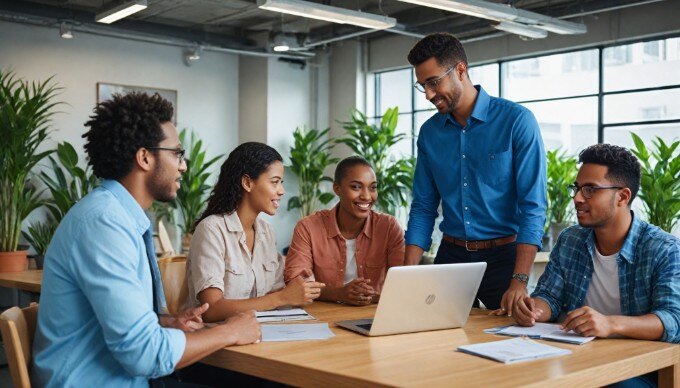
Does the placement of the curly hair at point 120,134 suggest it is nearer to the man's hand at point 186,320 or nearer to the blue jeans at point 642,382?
the man's hand at point 186,320

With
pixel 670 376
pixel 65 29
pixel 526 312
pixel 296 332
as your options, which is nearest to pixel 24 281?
pixel 296 332

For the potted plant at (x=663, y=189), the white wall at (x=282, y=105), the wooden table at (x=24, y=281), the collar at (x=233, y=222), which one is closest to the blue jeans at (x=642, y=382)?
the collar at (x=233, y=222)

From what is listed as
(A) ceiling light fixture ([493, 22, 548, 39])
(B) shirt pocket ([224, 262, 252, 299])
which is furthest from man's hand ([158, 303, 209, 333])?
(A) ceiling light fixture ([493, 22, 548, 39])

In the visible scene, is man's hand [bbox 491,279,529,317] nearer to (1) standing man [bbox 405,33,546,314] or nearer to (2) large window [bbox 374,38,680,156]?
(1) standing man [bbox 405,33,546,314]

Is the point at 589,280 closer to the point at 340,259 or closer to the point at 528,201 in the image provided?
the point at 528,201

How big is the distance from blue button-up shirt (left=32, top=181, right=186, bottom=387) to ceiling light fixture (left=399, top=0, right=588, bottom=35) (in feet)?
15.1

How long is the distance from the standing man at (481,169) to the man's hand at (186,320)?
1080 millimetres

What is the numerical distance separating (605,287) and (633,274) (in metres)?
0.11

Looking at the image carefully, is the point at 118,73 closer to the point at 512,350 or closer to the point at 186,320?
the point at 186,320

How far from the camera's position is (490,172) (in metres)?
2.94

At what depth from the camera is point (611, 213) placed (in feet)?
7.89

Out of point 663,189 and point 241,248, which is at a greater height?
point 663,189

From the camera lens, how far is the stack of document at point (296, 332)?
213 cm

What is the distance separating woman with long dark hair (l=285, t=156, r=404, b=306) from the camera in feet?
10.4
